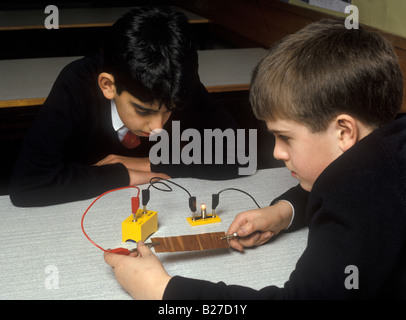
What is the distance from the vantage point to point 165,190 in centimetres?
120

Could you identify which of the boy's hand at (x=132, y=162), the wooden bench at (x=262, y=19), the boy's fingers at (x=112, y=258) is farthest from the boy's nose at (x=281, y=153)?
the wooden bench at (x=262, y=19)

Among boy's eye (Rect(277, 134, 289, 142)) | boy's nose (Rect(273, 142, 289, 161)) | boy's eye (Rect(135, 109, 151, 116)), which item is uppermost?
boy's eye (Rect(277, 134, 289, 142))

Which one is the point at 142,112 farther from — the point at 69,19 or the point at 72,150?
the point at 69,19

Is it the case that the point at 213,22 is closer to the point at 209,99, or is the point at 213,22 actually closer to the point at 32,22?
the point at 32,22

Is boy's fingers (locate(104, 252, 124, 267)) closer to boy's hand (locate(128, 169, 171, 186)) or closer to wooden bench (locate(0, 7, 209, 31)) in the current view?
boy's hand (locate(128, 169, 171, 186))

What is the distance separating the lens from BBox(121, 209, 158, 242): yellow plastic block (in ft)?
3.13

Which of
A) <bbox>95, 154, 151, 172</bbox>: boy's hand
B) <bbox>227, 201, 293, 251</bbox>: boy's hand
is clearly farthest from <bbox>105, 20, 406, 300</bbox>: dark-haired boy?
<bbox>95, 154, 151, 172</bbox>: boy's hand

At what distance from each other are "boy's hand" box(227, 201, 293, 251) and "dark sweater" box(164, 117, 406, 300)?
0.70ft

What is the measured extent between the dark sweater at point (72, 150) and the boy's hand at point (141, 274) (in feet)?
1.11

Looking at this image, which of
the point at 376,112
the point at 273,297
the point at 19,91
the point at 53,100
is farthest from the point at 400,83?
the point at 19,91

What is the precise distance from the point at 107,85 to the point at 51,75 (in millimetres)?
977

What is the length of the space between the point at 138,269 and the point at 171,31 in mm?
653

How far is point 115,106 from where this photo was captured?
1.35 meters

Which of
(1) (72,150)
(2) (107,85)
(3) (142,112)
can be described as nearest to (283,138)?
(3) (142,112)
